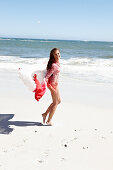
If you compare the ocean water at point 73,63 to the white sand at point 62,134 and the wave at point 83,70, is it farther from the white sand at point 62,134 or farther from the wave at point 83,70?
the white sand at point 62,134

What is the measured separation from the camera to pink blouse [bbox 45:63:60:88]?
16.6 ft

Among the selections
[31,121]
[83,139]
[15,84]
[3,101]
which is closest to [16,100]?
[3,101]

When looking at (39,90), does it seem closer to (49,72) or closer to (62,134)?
(49,72)

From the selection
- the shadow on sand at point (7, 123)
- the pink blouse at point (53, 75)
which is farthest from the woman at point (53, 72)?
the shadow on sand at point (7, 123)

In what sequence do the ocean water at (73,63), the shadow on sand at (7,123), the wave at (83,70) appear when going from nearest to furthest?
1. the shadow on sand at (7,123)
2. the wave at (83,70)
3. the ocean water at (73,63)

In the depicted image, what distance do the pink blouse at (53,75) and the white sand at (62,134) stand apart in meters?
0.85

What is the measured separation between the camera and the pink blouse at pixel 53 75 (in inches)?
199

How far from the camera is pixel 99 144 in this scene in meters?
4.37

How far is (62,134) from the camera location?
4.85 meters

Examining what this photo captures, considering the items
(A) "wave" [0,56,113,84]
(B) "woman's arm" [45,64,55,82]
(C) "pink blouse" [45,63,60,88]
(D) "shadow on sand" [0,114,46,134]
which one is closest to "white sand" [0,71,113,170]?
(D) "shadow on sand" [0,114,46,134]

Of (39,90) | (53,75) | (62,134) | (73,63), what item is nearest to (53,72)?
(53,75)

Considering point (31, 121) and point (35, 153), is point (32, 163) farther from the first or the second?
point (31, 121)

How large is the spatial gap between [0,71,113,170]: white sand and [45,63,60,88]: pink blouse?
2.80ft

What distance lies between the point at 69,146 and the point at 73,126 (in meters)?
1.05
